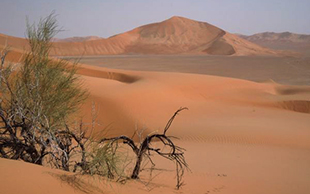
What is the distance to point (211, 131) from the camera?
453 inches

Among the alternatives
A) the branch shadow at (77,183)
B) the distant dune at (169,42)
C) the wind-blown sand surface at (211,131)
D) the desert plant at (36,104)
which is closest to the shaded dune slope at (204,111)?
the wind-blown sand surface at (211,131)

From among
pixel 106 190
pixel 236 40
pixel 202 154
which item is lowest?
pixel 202 154

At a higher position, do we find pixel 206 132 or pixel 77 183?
pixel 77 183

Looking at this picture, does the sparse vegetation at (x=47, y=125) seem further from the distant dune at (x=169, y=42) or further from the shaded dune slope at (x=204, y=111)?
the distant dune at (x=169, y=42)

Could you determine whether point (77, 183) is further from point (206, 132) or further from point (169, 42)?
point (169, 42)

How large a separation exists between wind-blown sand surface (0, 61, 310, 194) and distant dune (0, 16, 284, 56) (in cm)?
5082

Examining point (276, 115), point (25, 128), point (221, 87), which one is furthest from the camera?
point (221, 87)

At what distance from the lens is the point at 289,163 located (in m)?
8.16

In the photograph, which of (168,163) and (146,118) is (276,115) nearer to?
(146,118)

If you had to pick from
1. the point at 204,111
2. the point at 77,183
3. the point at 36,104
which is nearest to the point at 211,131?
the point at 204,111

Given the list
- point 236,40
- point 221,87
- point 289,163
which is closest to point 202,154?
point 289,163

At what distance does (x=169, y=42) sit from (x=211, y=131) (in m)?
82.5

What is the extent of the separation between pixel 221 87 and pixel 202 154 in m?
13.1

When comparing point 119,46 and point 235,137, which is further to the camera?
point 119,46
